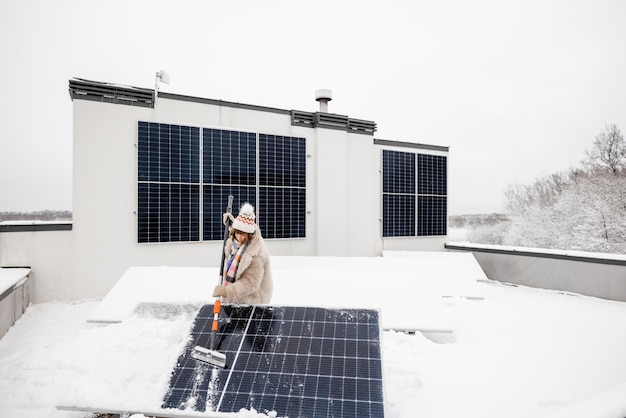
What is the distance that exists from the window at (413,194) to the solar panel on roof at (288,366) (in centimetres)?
771

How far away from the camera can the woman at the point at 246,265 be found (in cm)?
364

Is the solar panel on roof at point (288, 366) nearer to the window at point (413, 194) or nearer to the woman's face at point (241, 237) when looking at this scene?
the woman's face at point (241, 237)

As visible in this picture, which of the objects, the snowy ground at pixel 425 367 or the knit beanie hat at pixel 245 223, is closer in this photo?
the snowy ground at pixel 425 367

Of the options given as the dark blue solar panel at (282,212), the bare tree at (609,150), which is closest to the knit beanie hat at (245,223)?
the dark blue solar panel at (282,212)

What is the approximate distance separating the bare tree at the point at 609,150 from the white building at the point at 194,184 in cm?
2338

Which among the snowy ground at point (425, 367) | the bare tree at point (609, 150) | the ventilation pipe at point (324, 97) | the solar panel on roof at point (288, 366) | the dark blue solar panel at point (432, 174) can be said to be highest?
the bare tree at point (609, 150)

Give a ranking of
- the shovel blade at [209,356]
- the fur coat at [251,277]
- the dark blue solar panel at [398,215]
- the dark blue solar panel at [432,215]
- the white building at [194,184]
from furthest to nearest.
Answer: the dark blue solar panel at [432,215]
the dark blue solar panel at [398,215]
the white building at [194,184]
the fur coat at [251,277]
the shovel blade at [209,356]

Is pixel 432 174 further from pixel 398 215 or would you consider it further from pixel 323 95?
pixel 323 95

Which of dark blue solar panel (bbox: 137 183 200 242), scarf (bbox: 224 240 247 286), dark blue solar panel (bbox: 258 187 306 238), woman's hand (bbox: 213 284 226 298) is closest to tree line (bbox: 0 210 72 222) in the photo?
dark blue solar panel (bbox: 137 183 200 242)

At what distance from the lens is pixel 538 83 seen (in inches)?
1048

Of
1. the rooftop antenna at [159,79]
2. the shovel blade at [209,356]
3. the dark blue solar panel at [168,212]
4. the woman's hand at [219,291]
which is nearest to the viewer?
the shovel blade at [209,356]

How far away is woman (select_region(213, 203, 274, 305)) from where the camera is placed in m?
3.64

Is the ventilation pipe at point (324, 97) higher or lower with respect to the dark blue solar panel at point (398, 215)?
higher

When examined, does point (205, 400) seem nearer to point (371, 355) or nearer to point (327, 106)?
point (371, 355)
